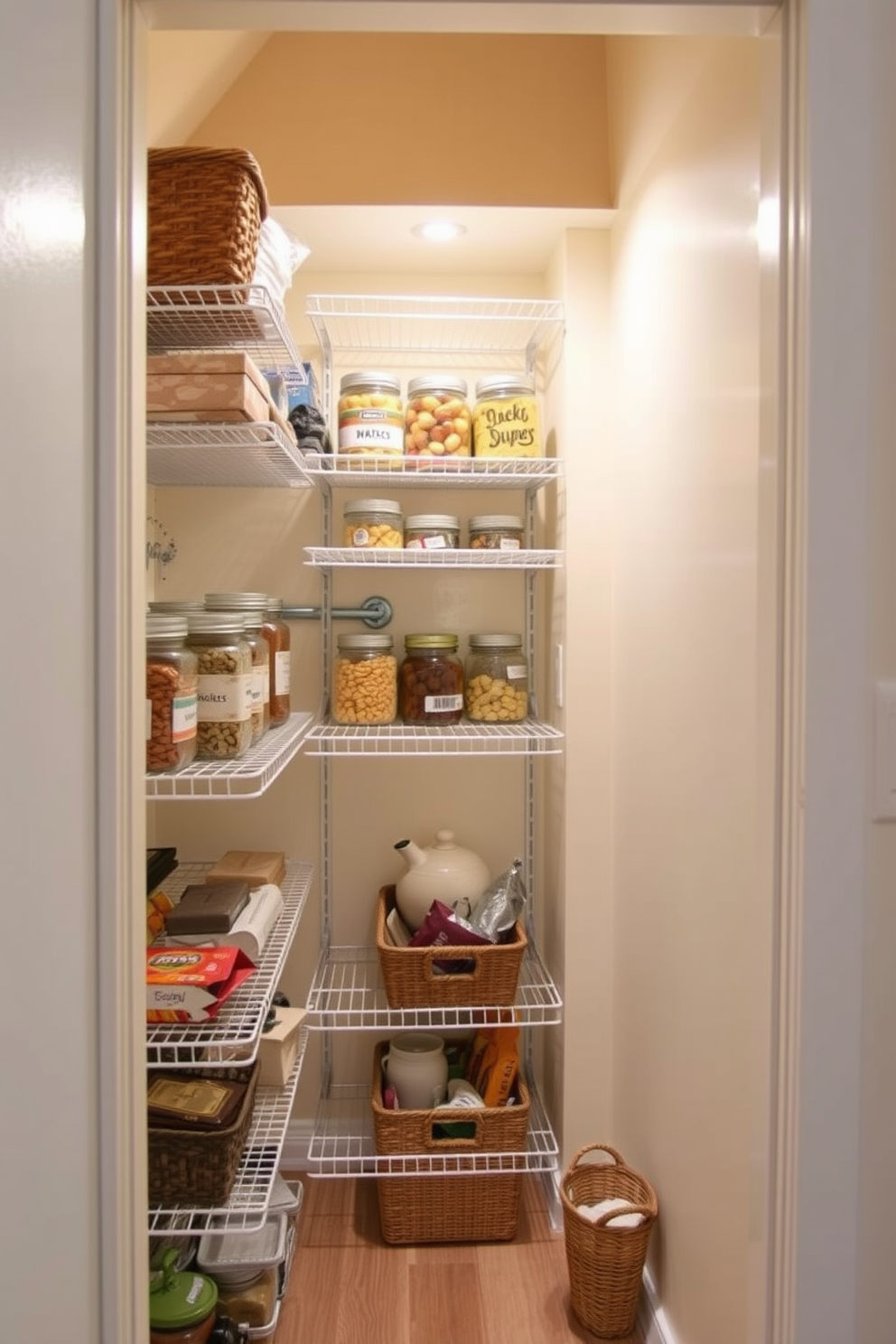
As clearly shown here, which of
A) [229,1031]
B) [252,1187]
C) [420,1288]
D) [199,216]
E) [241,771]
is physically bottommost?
[420,1288]

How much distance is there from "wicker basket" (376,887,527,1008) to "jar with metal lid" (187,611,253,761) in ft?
2.15

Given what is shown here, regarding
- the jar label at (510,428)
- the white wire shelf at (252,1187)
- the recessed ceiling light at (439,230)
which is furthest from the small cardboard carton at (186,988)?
the recessed ceiling light at (439,230)

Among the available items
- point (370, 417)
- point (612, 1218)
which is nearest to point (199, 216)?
point (370, 417)

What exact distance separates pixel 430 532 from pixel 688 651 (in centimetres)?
75

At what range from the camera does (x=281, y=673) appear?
183 centimetres

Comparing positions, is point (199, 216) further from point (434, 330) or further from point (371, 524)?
point (434, 330)

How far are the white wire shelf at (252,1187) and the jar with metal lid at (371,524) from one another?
115cm

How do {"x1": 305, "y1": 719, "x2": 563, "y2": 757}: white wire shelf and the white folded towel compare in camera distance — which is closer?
the white folded towel

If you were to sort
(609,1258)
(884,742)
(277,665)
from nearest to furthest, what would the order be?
1. (884,742)
2. (609,1258)
3. (277,665)

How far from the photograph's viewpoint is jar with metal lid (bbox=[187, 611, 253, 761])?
1452mm

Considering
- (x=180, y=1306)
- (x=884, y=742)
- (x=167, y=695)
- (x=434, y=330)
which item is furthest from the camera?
(x=434, y=330)

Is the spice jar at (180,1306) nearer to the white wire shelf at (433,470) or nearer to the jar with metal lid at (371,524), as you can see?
the jar with metal lid at (371,524)

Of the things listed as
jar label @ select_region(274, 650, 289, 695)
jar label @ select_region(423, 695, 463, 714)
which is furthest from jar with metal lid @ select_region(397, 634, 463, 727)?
jar label @ select_region(274, 650, 289, 695)

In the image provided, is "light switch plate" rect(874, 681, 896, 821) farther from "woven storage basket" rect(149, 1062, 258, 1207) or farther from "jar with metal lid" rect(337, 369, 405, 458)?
"jar with metal lid" rect(337, 369, 405, 458)
